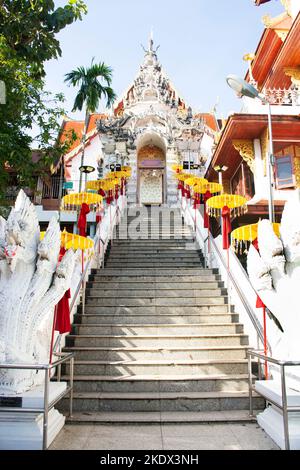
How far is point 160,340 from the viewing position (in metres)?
5.06

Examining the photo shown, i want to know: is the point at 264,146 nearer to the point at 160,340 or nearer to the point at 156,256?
the point at 156,256

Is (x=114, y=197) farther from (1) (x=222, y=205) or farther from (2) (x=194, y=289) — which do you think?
(2) (x=194, y=289)

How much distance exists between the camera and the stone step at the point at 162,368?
4.53 m

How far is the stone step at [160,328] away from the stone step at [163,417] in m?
1.41

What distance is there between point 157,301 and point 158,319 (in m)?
A: 0.51

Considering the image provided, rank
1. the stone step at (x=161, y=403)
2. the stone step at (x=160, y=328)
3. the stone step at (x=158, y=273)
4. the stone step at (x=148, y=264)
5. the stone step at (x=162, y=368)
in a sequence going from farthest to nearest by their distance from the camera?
the stone step at (x=148, y=264)
the stone step at (x=158, y=273)
the stone step at (x=160, y=328)
the stone step at (x=162, y=368)
the stone step at (x=161, y=403)

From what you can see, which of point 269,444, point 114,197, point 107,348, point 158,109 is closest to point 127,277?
point 107,348

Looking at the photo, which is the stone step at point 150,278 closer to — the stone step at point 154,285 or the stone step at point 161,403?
the stone step at point 154,285

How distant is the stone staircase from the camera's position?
4.04m

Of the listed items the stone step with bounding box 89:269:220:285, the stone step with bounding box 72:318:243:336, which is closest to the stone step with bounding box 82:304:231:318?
the stone step with bounding box 72:318:243:336

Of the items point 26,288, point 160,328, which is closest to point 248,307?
point 160,328

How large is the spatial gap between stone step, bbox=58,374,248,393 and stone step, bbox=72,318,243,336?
3.29ft

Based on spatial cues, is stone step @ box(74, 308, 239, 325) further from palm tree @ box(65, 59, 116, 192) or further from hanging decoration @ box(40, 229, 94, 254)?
palm tree @ box(65, 59, 116, 192)

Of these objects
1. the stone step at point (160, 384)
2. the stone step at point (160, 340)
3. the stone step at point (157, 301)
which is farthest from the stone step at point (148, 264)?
the stone step at point (160, 384)
